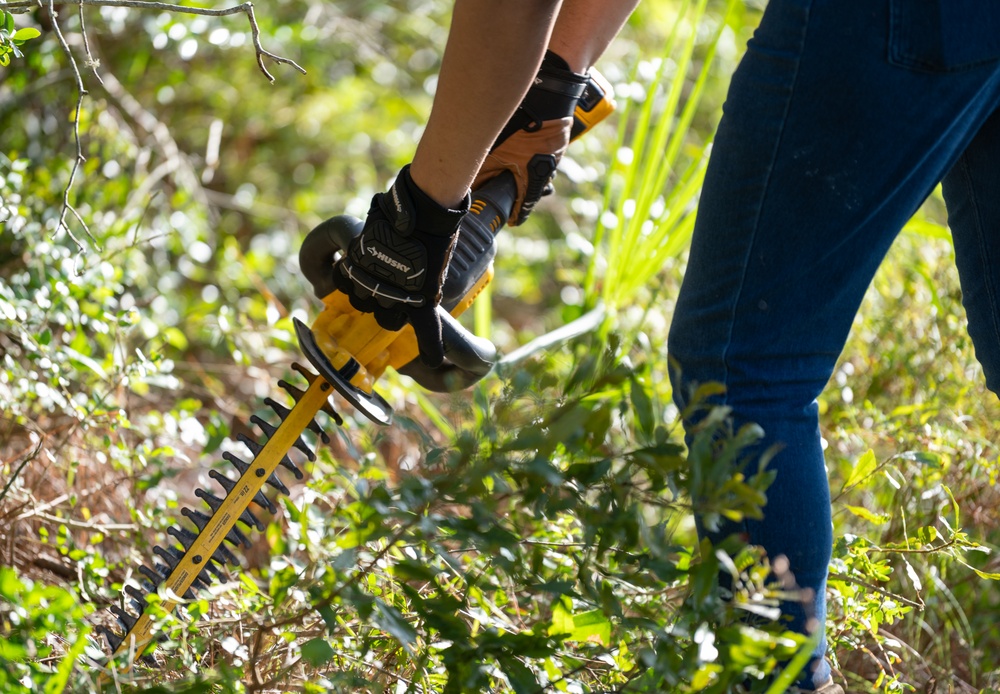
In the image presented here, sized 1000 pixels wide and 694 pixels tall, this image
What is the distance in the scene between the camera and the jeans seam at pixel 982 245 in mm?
1362

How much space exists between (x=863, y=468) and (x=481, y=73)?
0.84 m

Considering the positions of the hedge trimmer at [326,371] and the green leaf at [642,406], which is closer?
the green leaf at [642,406]

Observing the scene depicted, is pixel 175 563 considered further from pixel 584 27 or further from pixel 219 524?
pixel 584 27

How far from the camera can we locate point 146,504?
1.76 meters

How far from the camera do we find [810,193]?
1164 millimetres

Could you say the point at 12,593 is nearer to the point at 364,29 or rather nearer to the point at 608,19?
the point at 608,19

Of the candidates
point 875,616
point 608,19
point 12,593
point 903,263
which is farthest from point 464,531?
point 903,263

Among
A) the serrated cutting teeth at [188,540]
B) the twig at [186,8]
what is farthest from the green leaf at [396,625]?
the twig at [186,8]

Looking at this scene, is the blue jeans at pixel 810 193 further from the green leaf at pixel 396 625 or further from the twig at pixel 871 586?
the green leaf at pixel 396 625

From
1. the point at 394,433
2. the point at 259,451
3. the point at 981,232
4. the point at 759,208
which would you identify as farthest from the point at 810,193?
the point at 394,433

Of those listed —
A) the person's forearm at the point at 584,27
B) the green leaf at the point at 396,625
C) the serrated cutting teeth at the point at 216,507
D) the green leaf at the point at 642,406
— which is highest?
the person's forearm at the point at 584,27

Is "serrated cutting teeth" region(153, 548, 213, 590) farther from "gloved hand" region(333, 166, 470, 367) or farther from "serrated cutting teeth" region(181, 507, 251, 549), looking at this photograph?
"gloved hand" region(333, 166, 470, 367)

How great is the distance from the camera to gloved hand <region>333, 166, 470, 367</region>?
1311 mm

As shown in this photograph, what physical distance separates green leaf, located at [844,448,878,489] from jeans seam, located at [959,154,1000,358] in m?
0.26
